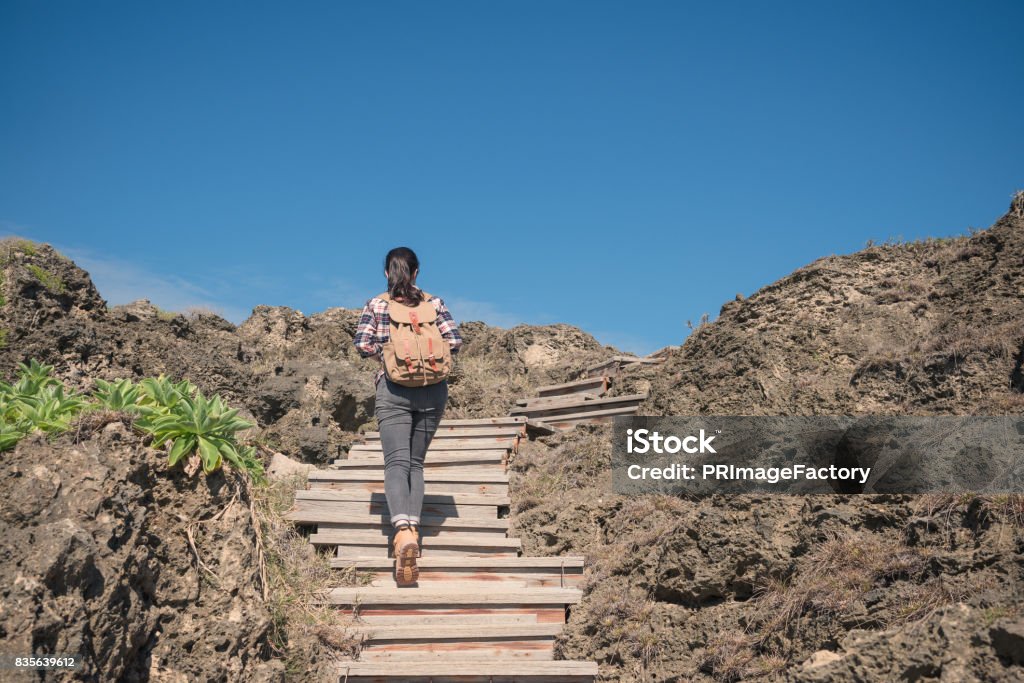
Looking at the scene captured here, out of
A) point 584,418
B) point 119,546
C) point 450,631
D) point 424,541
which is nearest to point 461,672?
point 450,631

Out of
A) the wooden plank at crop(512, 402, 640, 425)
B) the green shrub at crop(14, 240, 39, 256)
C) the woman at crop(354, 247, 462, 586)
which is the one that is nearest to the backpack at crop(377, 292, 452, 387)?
the woman at crop(354, 247, 462, 586)

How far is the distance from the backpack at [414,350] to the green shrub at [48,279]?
4.02 metres

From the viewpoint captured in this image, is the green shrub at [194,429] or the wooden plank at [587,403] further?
the wooden plank at [587,403]

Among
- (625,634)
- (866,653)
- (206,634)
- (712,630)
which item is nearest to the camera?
(866,653)

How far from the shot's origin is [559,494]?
748 centimetres

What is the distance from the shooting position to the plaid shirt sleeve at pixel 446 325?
624 cm

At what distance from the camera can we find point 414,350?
5875 millimetres

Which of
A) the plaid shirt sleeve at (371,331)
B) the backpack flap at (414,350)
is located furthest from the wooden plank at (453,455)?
the backpack flap at (414,350)

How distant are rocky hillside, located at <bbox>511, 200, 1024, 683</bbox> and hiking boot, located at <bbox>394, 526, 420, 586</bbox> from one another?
1.25m

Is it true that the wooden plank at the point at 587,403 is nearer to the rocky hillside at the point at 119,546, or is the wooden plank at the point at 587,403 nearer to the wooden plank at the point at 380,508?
the wooden plank at the point at 380,508

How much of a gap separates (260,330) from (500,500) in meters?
7.11

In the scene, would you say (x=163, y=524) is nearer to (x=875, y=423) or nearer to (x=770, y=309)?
(x=875, y=423)

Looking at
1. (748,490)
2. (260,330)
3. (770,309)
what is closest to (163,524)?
(748,490)

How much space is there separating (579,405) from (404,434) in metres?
4.36
